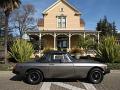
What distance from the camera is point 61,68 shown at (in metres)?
14.4

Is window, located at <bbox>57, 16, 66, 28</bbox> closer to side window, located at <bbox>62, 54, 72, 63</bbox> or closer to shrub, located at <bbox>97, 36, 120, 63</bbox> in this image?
shrub, located at <bbox>97, 36, 120, 63</bbox>

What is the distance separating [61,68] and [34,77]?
4.41ft

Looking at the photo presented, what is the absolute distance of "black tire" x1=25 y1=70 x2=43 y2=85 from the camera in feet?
47.0

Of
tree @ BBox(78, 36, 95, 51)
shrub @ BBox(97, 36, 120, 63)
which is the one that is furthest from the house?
shrub @ BBox(97, 36, 120, 63)

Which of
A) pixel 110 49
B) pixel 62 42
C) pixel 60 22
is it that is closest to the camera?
pixel 110 49

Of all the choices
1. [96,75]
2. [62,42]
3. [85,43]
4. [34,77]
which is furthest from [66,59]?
[62,42]

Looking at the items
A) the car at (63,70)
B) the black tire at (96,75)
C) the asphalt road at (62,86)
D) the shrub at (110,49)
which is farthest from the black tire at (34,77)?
the shrub at (110,49)

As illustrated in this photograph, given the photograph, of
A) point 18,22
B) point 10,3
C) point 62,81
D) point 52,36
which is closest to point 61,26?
point 52,36

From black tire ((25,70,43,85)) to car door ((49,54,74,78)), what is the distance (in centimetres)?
53

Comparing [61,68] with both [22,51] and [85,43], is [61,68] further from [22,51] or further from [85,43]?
[85,43]

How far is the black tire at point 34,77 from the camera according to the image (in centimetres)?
1432

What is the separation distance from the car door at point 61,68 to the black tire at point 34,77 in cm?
53

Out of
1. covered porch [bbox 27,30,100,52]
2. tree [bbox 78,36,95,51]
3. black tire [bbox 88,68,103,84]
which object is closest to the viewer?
black tire [bbox 88,68,103,84]

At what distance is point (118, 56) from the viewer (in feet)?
79.5
